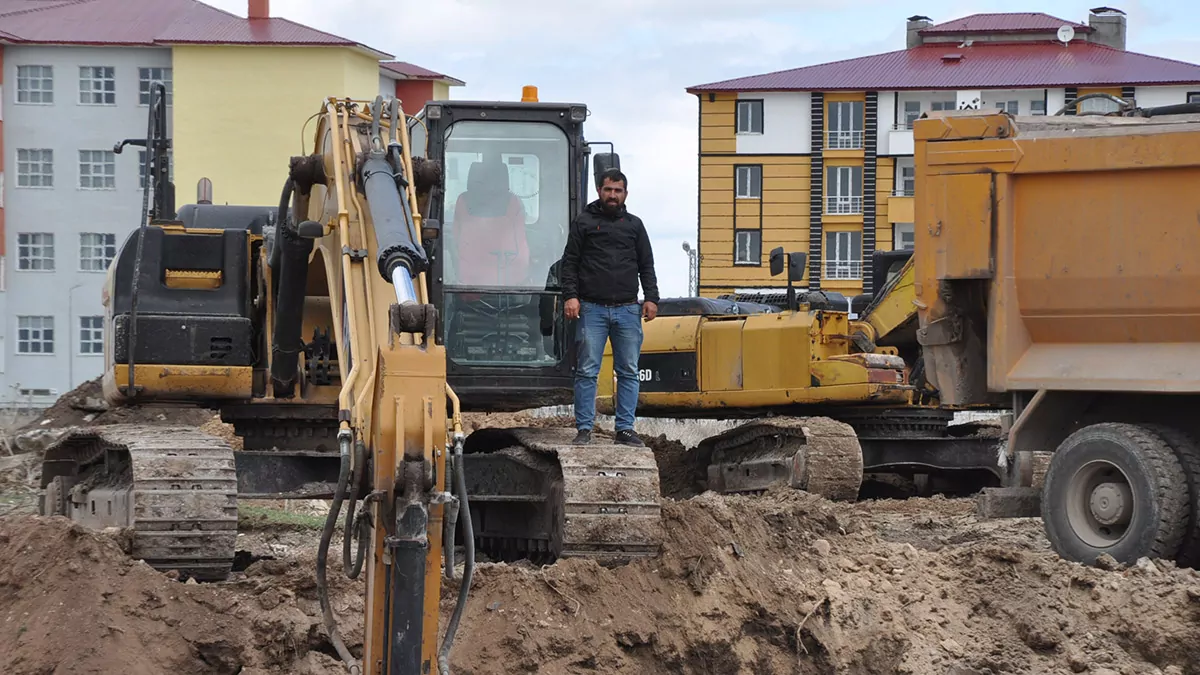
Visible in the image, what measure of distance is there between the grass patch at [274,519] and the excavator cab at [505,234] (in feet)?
10.3

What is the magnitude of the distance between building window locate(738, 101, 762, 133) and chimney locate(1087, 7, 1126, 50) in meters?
10.6

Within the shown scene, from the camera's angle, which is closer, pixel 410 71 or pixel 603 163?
pixel 603 163

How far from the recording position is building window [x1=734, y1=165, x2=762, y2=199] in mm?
51844

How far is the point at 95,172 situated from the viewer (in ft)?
159

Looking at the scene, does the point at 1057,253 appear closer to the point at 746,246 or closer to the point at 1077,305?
the point at 1077,305

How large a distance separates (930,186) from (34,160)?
4247 centimetres

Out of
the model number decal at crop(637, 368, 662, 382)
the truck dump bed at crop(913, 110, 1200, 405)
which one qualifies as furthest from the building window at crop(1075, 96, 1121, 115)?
the model number decal at crop(637, 368, 662, 382)

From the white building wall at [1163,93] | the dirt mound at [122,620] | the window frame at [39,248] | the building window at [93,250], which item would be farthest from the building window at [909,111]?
the dirt mound at [122,620]

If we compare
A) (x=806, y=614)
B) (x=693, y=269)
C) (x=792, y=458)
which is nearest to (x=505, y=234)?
(x=806, y=614)


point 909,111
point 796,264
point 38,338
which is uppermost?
point 909,111

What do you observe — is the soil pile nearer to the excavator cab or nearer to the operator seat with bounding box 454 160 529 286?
the excavator cab

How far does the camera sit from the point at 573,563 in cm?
816

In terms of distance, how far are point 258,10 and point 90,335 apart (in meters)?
10.7

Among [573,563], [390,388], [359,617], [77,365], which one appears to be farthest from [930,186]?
[77,365]
